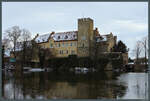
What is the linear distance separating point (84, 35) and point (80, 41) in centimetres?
159

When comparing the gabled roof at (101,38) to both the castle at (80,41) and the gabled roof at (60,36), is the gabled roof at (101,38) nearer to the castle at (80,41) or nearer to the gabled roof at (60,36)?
the castle at (80,41)

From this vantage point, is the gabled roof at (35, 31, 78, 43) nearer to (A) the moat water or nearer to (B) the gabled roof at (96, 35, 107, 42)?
(B) the gabled roof at (96, 35, 107, 42)

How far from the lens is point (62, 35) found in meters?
45.4

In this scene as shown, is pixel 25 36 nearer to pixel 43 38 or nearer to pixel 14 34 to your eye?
pixel 14 34

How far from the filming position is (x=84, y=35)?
40594 mm

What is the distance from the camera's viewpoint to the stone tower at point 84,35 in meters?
40.1

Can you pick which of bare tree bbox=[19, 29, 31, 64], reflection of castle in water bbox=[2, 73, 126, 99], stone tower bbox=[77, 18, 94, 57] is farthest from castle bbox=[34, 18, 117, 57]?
reflection of castle in water bbox=[2, 73, 126, 99]

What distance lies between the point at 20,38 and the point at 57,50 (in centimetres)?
1518

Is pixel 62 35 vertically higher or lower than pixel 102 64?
higher

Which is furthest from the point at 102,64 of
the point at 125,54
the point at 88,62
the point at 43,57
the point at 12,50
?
the point at 12,50

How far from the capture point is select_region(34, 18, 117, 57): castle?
Answer: 127 ft

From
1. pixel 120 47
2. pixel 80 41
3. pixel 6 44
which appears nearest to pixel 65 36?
pixel 80 41

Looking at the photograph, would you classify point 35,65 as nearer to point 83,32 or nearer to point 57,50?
point 57,50

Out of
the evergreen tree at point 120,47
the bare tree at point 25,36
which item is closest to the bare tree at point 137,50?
the evergreen tree at point 120,47
